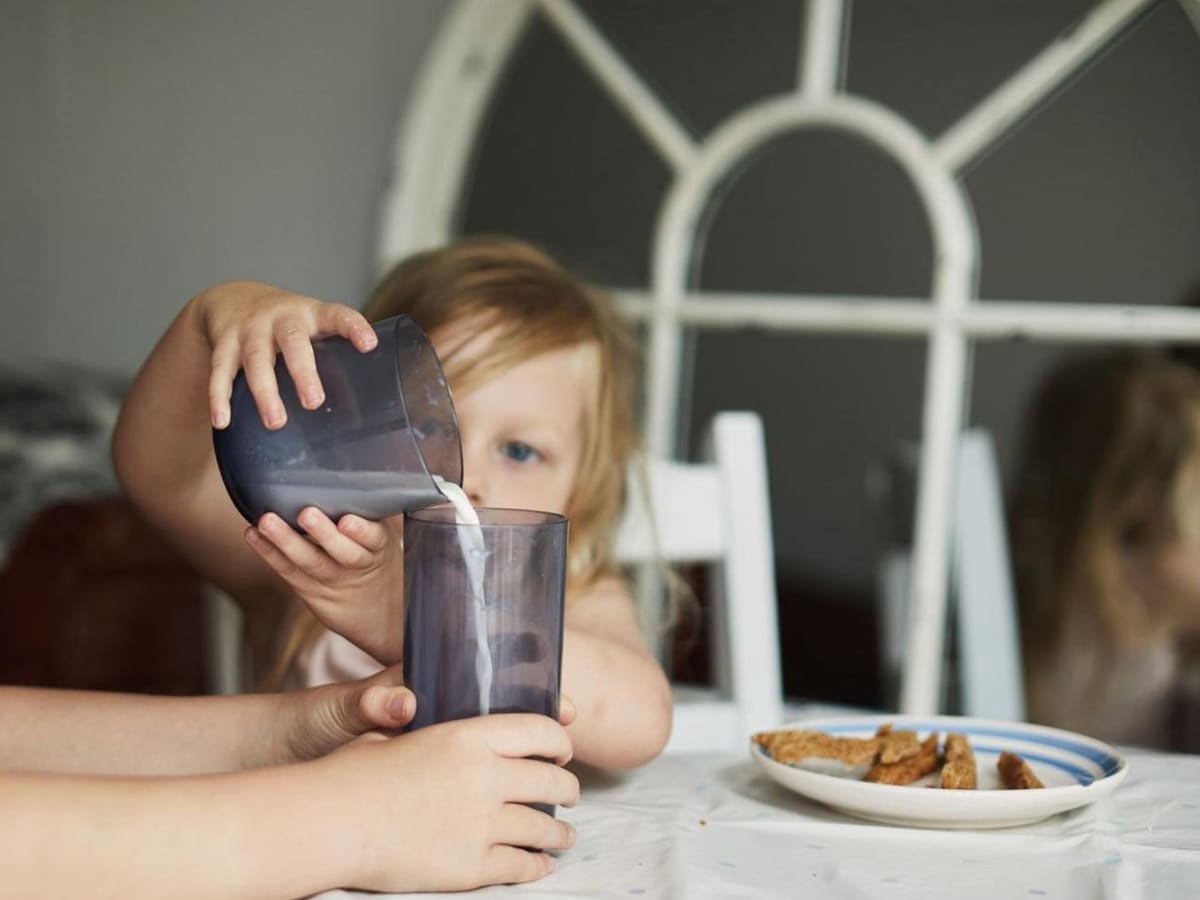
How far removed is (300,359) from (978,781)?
1.59 ft

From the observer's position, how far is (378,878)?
1.93 ft

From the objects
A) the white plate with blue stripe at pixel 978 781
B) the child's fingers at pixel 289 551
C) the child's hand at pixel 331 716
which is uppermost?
the child's fingers at pixel 289 551

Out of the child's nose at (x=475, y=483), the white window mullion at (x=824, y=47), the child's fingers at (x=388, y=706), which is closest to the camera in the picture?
the child's fingers at (x=388, y=706)

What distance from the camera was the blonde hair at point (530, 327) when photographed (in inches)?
43.6

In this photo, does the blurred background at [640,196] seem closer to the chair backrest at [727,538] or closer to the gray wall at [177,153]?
the gray wall at [177,153]

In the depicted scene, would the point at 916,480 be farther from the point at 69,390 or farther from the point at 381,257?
the point at 69,390

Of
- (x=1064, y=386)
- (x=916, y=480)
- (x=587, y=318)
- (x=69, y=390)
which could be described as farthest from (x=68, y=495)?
(x=1064, y=386)

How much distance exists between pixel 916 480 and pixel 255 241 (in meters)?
1.22

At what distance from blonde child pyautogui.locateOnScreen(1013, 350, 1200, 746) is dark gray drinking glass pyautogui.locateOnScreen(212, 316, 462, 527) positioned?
86 cm

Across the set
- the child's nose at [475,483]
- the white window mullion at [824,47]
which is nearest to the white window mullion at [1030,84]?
the white window mullion at [824,47]

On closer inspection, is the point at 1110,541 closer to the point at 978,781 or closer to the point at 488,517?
the point at 978,781

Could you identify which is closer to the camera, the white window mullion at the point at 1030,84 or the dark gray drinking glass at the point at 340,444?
the dark gray drinking glass at the point at 340,444

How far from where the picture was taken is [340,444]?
0.65 metres

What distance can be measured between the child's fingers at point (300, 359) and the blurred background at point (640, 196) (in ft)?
2.86
